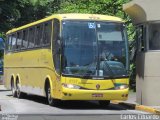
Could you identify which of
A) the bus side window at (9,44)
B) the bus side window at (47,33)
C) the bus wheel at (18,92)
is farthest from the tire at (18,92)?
the bus side window at (47,33)

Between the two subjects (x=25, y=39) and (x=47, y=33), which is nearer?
(x=47, y=33)

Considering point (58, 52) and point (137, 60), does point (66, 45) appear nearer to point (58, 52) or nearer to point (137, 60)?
point (58, 52)

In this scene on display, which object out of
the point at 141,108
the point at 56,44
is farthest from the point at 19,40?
the point at 141,108

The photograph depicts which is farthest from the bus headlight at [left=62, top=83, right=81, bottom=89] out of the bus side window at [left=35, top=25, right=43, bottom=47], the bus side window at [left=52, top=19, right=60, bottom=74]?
the bus side window at [left=35, top=25, right=43, bottom=47]

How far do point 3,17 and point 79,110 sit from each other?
18684 millimetres

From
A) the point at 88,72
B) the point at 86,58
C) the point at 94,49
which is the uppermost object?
the point at 94,49

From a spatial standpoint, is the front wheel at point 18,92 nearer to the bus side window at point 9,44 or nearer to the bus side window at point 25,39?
the bus side window at point 25,39

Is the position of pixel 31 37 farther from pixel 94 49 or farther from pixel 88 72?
pixel 88 72

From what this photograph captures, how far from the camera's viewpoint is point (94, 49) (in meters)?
18.9

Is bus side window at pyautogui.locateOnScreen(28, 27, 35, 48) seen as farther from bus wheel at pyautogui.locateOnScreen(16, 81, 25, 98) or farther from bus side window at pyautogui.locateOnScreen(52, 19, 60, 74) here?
bus side window at pyautogui.locateOnScreen(52, 19, 60, 74)

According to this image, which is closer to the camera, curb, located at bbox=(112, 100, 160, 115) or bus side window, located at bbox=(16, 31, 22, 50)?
curb, located at bbox=(112, 100, 160, 115)

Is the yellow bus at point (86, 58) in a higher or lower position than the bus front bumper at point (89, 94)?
higher

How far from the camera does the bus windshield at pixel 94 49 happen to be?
1870cm

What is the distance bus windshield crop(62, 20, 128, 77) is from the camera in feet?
61.4
